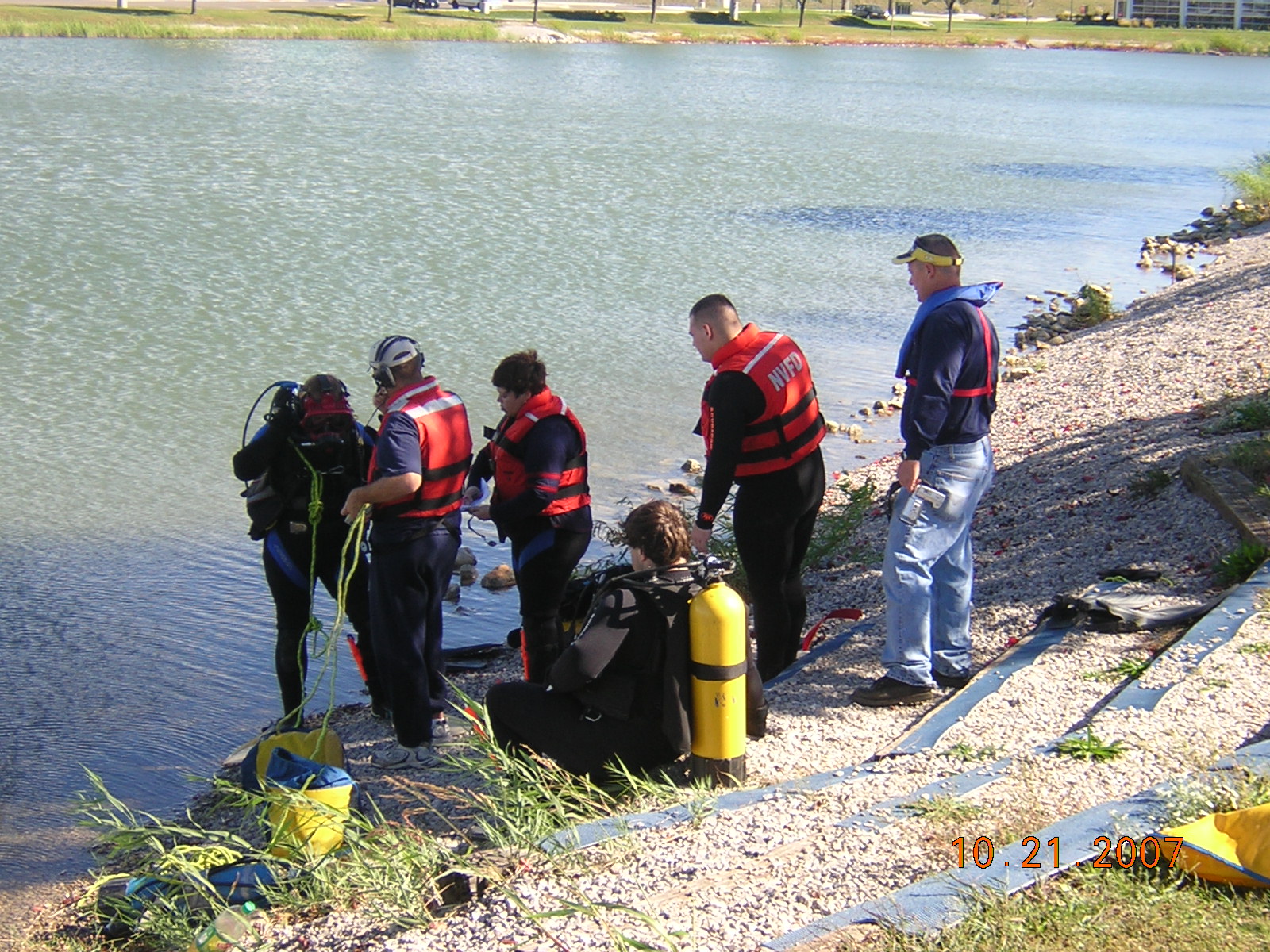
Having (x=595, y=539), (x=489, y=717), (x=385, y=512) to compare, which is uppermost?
(x=385, y=512)

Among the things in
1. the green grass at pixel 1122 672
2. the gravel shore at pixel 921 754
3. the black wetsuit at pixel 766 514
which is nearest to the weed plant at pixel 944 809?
the gravel shore at pixel 921 754

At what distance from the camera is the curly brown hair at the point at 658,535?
477 cm

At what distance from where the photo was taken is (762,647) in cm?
650

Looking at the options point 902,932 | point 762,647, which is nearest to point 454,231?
point 762,647

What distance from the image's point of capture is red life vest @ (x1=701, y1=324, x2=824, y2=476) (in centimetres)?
590

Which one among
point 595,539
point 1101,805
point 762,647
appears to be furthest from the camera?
point 595,539

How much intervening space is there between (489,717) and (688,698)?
772mm

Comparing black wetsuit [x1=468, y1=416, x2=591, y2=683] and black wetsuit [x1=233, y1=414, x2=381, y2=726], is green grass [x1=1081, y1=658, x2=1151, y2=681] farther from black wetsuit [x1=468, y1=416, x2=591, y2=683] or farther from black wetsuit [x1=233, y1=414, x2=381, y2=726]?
black wetsuit [x1=233, y1=414, x2=381, y2=726]

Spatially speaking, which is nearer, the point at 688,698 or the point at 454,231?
the point at 688,698

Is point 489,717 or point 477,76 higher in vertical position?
point 477,76

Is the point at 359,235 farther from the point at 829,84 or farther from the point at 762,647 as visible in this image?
the point at 829,84

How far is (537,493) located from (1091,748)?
2.57 m

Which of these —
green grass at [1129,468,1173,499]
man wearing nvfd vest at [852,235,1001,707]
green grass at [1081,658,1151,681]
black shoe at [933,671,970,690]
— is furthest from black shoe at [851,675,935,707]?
green grass at [1129,468,1173,499]

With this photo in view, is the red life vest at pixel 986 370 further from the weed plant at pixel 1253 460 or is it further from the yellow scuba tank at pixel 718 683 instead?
the weed plant at pixel 1253 460
